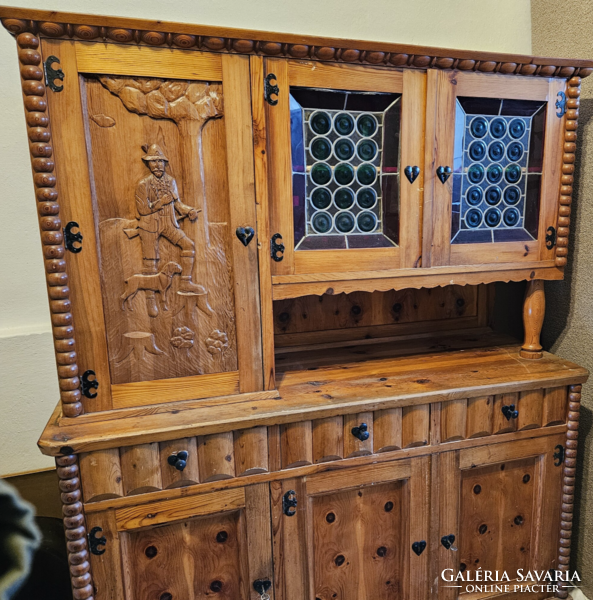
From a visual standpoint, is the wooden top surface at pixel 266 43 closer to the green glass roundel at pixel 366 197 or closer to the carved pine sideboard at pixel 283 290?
the carved pine sideboard at pixel 283 290

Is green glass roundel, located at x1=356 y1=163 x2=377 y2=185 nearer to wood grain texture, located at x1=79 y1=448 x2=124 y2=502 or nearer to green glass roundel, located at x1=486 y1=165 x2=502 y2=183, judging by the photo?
green glass roundel, located at x1=486 y1=165 x2=502 y2=183

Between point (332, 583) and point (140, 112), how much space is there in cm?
143

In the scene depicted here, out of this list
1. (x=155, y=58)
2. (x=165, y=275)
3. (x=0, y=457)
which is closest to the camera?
(x=155, y=58)

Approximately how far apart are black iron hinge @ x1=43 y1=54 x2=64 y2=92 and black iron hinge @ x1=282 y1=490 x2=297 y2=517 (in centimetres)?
118

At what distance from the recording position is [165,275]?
3.69ft

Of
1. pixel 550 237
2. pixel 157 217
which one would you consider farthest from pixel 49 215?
pixel 550 237

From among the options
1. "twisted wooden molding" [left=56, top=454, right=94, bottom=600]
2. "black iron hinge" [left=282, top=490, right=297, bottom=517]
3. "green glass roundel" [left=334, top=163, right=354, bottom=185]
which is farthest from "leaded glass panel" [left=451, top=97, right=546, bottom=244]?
"twisted wooden molding" [left=56, top=454, right=94, bottom=600]

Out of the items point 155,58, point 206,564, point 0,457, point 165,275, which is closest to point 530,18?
point 155,58

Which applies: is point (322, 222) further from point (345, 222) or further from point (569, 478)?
point (569, 478)

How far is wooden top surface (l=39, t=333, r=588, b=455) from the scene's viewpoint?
3.54 feet

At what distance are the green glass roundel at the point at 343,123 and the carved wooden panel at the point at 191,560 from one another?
1.12 m

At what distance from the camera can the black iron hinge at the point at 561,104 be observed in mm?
1367

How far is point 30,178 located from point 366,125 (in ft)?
3.70

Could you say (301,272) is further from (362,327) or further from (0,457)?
(0,457)
